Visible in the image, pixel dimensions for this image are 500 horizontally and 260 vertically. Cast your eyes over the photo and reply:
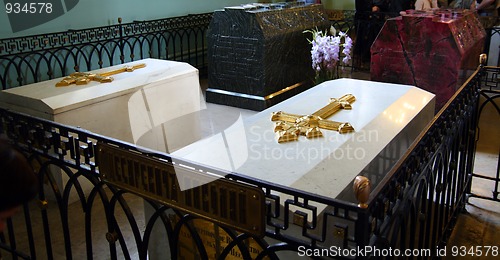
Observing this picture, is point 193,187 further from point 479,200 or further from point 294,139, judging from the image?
point 479,200

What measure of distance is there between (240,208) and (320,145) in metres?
1.19

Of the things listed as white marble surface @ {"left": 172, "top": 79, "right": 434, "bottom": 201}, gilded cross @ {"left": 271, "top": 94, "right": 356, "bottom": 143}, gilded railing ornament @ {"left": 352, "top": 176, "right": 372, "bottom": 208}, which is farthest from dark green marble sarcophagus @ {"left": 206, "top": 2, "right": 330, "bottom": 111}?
gilded railing ornament @ {"left": 352, "top": 176, "right": 372, "bottom": 208}

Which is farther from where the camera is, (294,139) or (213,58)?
(213,58)

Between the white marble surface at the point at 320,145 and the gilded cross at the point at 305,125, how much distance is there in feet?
0.13

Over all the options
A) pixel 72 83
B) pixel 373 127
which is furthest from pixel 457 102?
pixel 72 83

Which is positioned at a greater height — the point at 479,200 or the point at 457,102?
the point at 457,102

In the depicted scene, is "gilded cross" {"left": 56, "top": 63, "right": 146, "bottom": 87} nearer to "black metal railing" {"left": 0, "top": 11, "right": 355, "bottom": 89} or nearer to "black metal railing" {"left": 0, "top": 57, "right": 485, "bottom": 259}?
"black metal railing" {"left": 0, "top": 57, "right": 485, "bottom": 259}

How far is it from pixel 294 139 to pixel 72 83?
7.16 feet

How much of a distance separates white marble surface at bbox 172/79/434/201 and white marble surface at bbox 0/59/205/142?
1215 millimetres

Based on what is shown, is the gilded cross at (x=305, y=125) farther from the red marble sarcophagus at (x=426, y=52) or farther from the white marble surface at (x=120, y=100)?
the red marble sarcophagus at (x=426, y=52)

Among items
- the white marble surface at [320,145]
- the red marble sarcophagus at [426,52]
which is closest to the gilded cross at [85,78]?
the white marble surface at [320,145]

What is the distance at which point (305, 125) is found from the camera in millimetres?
2814

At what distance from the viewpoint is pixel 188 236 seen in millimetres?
2145

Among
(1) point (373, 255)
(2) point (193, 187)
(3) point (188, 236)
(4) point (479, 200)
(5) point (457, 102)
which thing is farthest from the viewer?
(4) point (479, 200)
